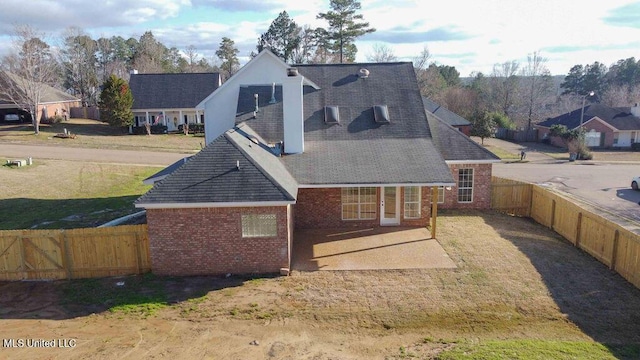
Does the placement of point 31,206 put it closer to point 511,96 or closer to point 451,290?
point 451,290

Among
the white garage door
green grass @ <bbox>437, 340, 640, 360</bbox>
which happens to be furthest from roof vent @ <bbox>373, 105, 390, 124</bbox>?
the white garage door

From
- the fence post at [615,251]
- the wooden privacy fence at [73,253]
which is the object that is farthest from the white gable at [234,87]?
the fence post at [615,251]

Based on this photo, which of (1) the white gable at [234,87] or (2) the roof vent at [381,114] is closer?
(2) the roof vent at [381,114]

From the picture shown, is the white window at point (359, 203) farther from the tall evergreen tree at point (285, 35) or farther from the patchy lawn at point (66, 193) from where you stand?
the tall evergreen tree at point (285, 35)

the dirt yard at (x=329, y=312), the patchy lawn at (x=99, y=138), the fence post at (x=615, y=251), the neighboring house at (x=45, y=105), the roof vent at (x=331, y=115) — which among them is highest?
the neighboring house at (x=45, y=105)

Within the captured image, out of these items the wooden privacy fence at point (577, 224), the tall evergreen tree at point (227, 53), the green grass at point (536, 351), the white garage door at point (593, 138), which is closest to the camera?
the green grass at point (536, 351)

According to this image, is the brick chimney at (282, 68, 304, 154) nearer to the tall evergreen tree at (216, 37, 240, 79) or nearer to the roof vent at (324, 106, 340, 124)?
the roof vent at (324, 106, 340, 124)

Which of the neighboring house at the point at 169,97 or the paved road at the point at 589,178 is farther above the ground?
the neighboring house at the point at 169,97

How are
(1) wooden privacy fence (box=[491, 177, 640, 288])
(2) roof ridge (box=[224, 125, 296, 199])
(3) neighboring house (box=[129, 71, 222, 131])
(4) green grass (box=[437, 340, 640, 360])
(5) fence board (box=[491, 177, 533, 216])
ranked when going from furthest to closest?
1. (3) neighboring house (box=[129, 71, 222, 131])
2. (5) fence board (box=[491, 177, 533, 216])
3. (1) wooden privacy fence (box=[491, 177, 640, 288])
4. (2) roof ridge (box=[224, 125, 296, 199])
5. (4) green grass (box=[437, 340, 640, 360])
